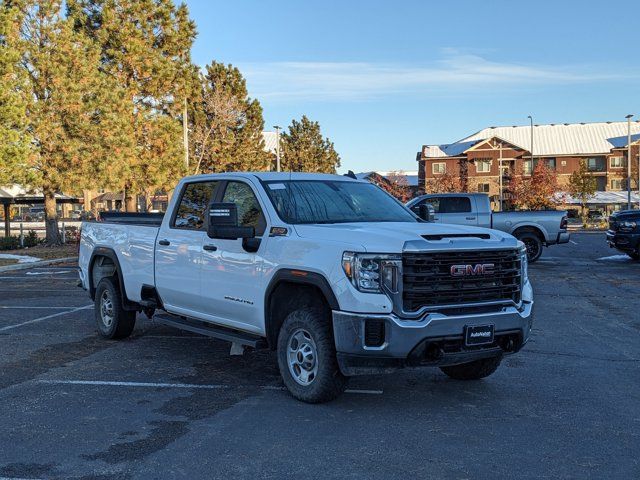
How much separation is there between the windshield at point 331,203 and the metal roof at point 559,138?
7822cm

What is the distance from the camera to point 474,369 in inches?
268

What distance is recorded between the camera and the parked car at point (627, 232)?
68.6ft

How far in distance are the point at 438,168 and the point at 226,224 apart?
80.8 metres

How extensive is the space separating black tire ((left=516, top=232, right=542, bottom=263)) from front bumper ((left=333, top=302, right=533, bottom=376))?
16622mm

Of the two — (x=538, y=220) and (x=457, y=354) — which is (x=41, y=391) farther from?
(x=538, y=220)

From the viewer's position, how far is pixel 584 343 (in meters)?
8.81

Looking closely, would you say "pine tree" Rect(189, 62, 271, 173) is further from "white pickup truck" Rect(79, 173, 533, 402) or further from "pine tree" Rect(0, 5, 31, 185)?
"white pickup truck" Rect(79, 173, 533, 402)

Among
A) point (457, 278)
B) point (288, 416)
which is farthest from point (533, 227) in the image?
point (288, 416)

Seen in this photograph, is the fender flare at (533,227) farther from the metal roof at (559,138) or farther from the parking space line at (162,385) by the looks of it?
the metal roof at (559,138)

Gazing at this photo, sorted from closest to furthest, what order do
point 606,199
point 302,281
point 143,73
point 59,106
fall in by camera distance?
point 302,281, point 59,106, point 143,73, point 606,199

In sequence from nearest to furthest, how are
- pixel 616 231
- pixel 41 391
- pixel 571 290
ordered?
pixel 41 391 → pixel 571 290 → pixel 616 231

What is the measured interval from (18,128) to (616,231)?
20645 mm

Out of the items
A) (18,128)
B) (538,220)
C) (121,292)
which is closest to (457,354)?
(121,292)

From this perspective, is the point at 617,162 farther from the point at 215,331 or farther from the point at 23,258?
the point at 215,331
